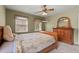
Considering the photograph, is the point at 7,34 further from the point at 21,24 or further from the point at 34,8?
the point at 34,8

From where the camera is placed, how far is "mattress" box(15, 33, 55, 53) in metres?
0.90

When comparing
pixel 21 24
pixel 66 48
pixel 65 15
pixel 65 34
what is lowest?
pixel 66 48

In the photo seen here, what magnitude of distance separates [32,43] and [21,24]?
0.27 m

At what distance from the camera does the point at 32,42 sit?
988 mm

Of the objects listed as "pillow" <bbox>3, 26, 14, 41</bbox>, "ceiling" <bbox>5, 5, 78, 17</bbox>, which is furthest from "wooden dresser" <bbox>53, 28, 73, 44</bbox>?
"pillow" <bbox>3, 26, 14, 41</bbox>

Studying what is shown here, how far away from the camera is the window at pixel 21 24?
0.95 metres

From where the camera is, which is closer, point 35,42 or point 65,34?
point 35,42

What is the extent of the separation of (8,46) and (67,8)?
2.78 ft

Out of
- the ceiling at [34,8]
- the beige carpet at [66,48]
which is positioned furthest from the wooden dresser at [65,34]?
the ceiling at [34,8]

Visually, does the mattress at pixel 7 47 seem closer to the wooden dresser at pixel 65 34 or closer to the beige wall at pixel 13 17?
the beige wall at pixel 13 17

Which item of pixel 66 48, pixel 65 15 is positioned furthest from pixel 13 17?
pixel 66 48

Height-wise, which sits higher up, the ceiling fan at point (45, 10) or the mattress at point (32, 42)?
the ceiling fan at point (45, 10)

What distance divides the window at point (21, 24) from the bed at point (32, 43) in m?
0.08

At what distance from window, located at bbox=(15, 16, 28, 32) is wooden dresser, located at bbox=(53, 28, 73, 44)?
38 cm
